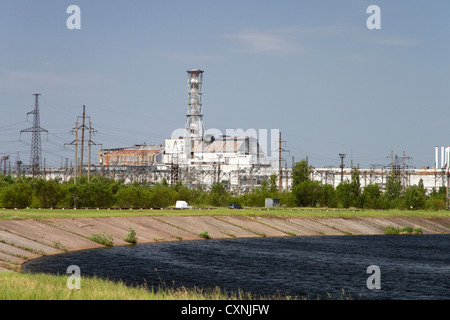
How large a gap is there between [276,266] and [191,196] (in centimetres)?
7120

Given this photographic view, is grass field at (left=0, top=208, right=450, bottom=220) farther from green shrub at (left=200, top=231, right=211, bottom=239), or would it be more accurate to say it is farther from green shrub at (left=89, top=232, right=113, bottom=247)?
green shrub at (left=200, top=231, right=211, bottom=239)

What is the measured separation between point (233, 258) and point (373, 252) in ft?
55.7

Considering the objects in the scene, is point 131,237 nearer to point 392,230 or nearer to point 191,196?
point 392,230

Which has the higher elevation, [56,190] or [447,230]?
[56,190]

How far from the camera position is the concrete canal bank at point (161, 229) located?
165ft

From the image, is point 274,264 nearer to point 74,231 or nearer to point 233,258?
point 233,258

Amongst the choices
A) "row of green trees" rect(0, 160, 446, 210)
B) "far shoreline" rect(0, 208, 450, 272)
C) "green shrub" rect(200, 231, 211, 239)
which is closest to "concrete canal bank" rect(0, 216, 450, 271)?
"far shoreline" rect(0, 208, 450, 272)

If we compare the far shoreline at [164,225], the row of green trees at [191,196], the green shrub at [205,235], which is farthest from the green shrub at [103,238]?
the row of green trees at [191,196]

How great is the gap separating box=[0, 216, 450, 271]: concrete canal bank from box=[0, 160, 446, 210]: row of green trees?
21.4 m

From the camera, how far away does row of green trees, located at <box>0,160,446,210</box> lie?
89.2 meters

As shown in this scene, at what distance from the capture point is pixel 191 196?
118 metres

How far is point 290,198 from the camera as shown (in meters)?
119

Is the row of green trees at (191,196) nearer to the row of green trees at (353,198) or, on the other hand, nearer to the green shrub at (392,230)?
the row of green trees at (353,198)
